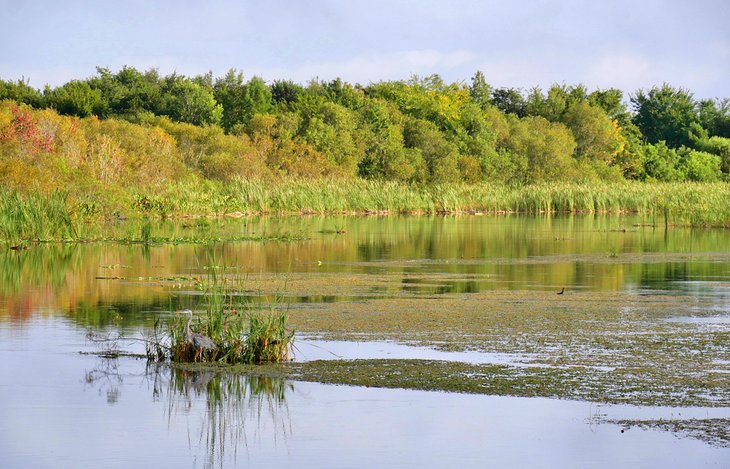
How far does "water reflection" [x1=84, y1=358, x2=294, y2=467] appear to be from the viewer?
9.14m

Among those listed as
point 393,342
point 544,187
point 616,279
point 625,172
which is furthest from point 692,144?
point 393,342

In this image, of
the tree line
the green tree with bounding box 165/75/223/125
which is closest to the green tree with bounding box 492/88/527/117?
the tree line

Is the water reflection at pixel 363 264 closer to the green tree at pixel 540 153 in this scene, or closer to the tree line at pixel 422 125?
the tree line at pixel 422 125

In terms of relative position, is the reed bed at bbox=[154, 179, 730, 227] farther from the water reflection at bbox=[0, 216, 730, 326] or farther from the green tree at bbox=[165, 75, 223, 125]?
the green tree at bbox=[165, 75, 223, 125]

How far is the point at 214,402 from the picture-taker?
10438 mm

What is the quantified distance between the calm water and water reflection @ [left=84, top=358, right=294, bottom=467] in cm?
2

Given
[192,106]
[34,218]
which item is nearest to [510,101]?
[192,106]

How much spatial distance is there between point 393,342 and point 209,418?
3.90m

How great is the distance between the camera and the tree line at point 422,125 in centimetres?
6538

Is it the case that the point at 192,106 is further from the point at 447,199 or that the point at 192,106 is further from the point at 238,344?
the point at 238,344

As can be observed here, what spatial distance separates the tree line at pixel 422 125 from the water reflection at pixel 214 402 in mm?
A: 43357

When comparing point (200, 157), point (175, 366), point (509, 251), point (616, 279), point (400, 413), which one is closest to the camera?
point (400, 413)

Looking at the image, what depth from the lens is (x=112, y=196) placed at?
116 feet

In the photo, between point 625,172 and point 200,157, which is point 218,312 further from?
point 625,172
